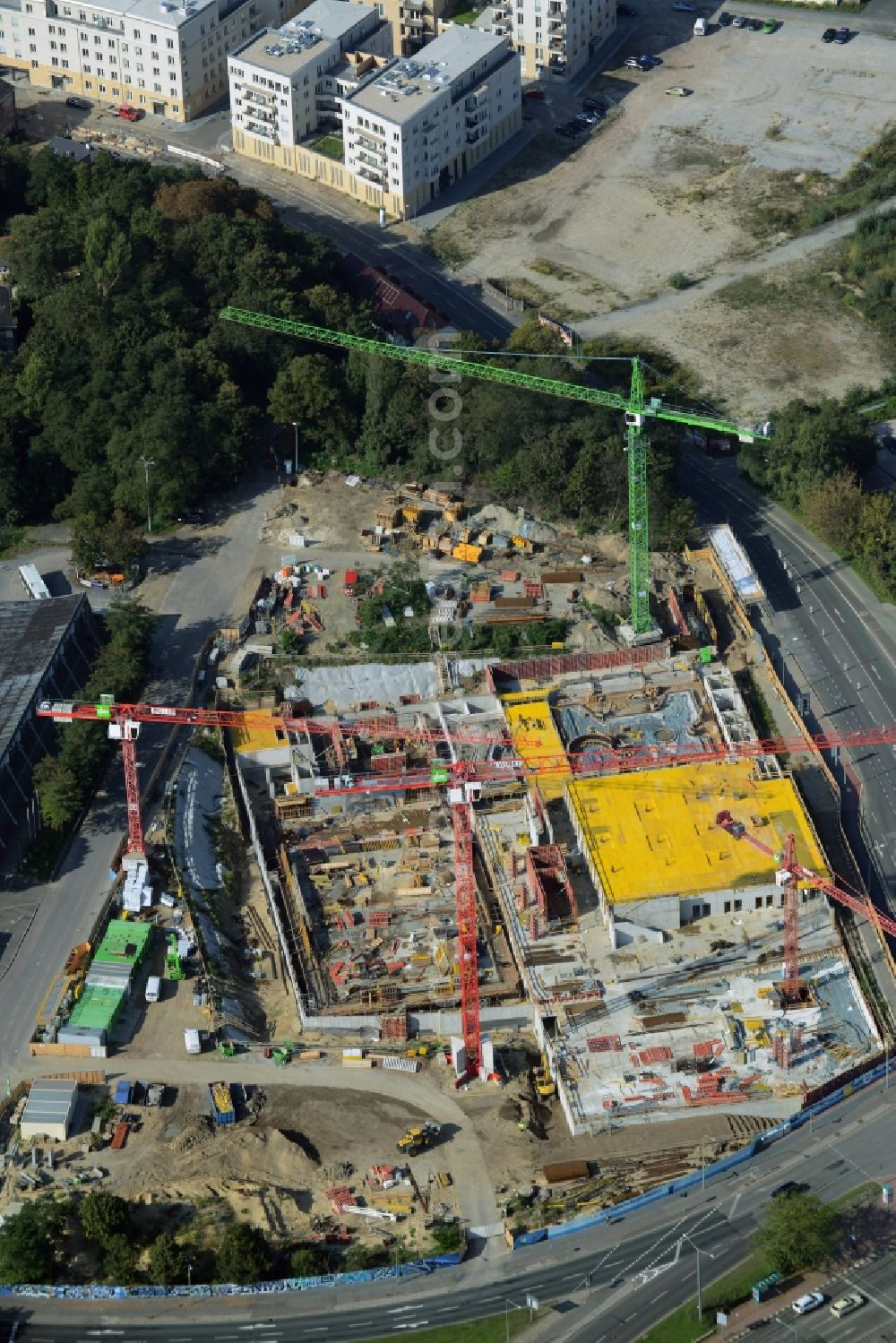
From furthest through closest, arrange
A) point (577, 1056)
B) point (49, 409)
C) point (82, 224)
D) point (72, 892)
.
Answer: point (82, 224)
point (49, 409)
point (72, 892)
point (577, 1056)

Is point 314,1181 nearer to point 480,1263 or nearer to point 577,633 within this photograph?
point 480,1263

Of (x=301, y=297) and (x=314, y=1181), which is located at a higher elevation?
(x=301, y=297)

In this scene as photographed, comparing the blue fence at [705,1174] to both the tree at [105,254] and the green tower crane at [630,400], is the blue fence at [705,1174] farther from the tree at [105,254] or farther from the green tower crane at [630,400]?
the tree at [105,254]

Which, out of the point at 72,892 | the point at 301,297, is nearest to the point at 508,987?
the point at 72,892

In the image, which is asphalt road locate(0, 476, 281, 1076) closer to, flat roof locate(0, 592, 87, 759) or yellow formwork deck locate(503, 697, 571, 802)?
flat roof locate(0, 592, 87, 759)

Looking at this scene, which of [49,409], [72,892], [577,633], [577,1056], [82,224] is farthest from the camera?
[82,224]

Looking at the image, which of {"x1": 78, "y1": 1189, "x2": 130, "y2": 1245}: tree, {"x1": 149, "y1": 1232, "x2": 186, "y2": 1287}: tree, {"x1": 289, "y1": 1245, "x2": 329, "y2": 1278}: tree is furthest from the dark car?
{"x1": 78, "y1": 1189, "x2": 130, "y2": 1245}: tree
